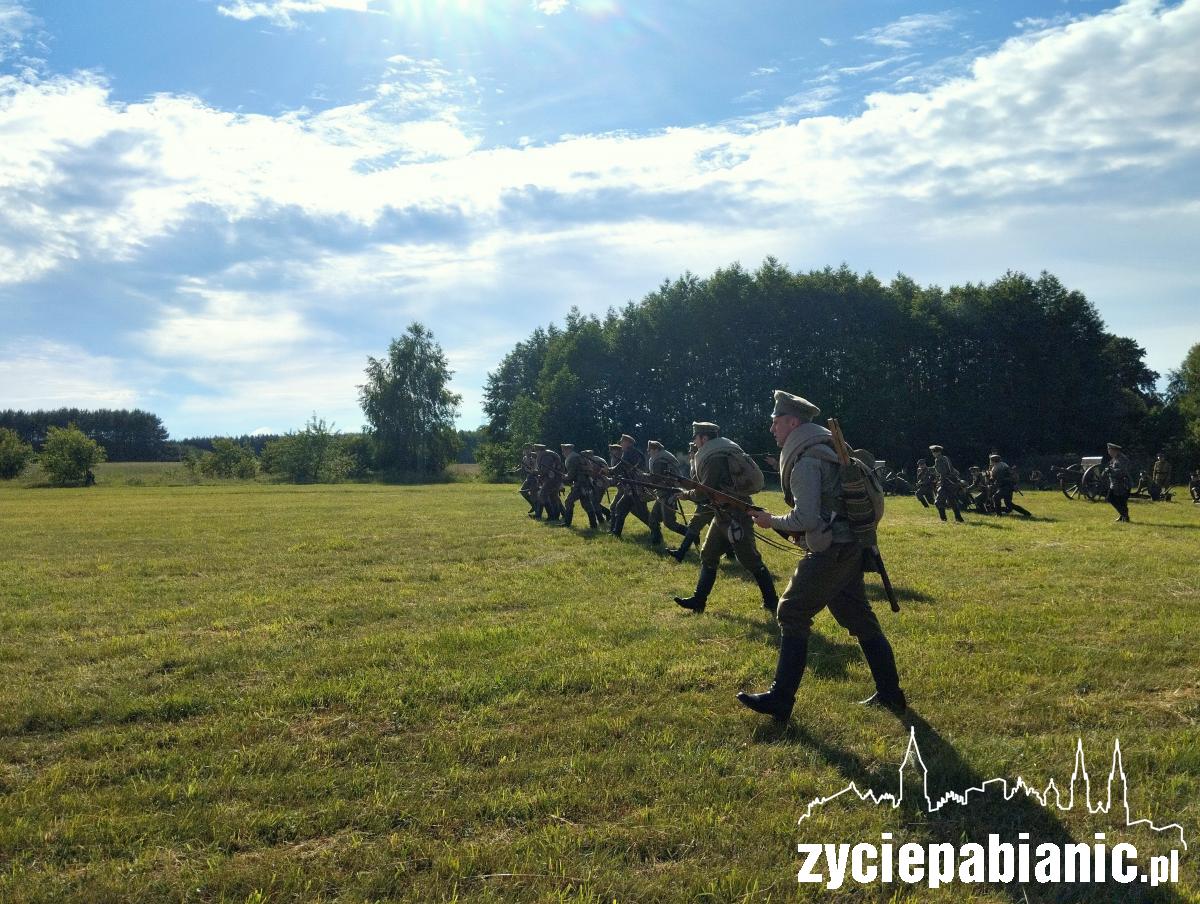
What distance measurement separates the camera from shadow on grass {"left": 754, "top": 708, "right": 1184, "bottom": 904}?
3.65 m

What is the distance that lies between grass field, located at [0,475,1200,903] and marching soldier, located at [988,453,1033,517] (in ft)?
39.0

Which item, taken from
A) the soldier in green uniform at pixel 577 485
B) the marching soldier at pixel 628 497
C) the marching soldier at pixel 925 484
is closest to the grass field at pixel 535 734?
the marching soldier at pixel 628 497

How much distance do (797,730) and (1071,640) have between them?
3.91m

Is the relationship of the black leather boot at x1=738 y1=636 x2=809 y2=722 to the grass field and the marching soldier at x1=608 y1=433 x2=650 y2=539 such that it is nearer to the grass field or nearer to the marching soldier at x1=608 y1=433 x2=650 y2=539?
the grass field

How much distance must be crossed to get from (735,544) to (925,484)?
20.1 meters

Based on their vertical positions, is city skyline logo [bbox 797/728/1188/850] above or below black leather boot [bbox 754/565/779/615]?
below

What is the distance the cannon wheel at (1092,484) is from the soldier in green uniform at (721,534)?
2485cm

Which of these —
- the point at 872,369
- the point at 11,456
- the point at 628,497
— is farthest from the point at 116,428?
the point at 628,497

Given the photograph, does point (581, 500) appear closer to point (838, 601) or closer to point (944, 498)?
point (944, 498)

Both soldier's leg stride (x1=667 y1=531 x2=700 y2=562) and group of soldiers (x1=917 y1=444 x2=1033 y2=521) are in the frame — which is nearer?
soldier's leg stride (x1=667 y1=531 x2=700 y2=562)

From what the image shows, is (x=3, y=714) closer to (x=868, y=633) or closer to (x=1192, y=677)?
(x=868, y=633)

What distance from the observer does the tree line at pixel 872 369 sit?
50.3m

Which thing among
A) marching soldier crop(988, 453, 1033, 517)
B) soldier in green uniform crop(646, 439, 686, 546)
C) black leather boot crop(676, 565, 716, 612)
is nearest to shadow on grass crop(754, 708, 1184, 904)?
black leather boot crop(676, 565, 716, 612)

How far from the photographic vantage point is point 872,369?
5266cm
